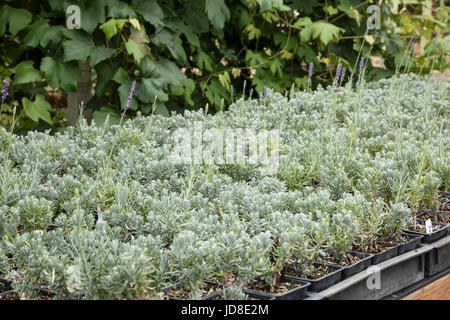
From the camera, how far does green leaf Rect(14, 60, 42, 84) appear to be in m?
4.17

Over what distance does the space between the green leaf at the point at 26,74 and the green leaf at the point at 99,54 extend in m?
0.48

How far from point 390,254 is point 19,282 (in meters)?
1.20

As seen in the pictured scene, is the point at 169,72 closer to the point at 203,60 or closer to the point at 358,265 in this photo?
the point at 203,60

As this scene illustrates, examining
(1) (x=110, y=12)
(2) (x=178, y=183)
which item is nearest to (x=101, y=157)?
(2) (x=178, y=183)

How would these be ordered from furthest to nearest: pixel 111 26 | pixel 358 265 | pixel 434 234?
pixel 111 26 → pixel 434 234 → pixel 358 265

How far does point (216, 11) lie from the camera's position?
4488 millimetres

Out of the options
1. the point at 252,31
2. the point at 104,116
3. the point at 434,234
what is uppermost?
the point at 252,31

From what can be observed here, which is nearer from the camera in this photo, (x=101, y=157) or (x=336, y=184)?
(x=336, y=184)

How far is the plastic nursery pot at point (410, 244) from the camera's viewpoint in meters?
2.07

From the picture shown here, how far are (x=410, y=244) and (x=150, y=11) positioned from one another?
108 inches

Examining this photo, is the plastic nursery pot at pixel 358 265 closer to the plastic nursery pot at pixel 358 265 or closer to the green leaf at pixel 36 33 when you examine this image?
the plastic nursery pot at pixel 358 265

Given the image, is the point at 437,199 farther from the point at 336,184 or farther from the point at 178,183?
the point at 178,183

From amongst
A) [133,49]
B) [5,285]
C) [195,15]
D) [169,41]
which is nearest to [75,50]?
[133,49]

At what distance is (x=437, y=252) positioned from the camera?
85.0 inches
